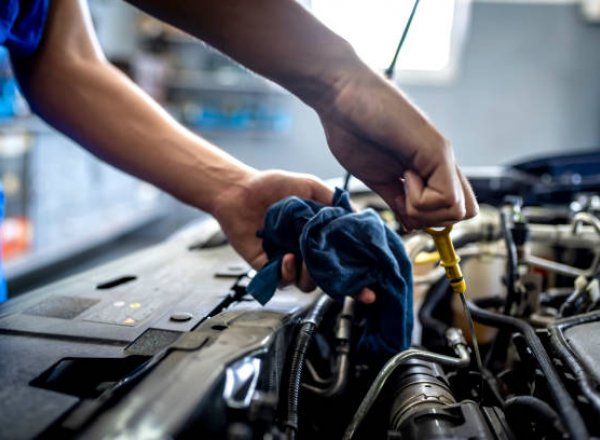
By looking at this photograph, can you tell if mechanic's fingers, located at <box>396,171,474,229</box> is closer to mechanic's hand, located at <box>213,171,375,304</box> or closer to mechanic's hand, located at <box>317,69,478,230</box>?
mechanic's hand, located at <box>317,69,478,230</box>

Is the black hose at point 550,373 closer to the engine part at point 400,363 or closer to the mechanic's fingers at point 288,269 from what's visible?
the engine part at point 400,363

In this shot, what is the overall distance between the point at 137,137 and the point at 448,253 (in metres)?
0.50

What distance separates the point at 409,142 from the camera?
47 centimetres

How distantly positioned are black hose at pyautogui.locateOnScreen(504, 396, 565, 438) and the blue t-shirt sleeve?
2.49 feet

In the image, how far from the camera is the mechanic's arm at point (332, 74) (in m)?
0.46

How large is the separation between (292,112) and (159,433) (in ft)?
14.6

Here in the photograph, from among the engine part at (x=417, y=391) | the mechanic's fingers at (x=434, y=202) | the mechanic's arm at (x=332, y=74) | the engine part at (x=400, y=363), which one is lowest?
the engine part at (x=417, y=391)

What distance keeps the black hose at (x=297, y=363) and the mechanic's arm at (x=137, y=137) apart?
158 mm

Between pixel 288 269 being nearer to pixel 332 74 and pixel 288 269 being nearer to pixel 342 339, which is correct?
pixel 342 339

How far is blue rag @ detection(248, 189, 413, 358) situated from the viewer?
558 mm

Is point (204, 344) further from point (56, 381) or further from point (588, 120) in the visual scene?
point (588, 120)

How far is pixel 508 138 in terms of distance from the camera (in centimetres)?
445

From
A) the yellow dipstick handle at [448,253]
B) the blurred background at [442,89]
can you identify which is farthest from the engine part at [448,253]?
the blurred background at [442,89]

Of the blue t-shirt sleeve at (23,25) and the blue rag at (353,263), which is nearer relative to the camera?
the blue rag at (353,263)
